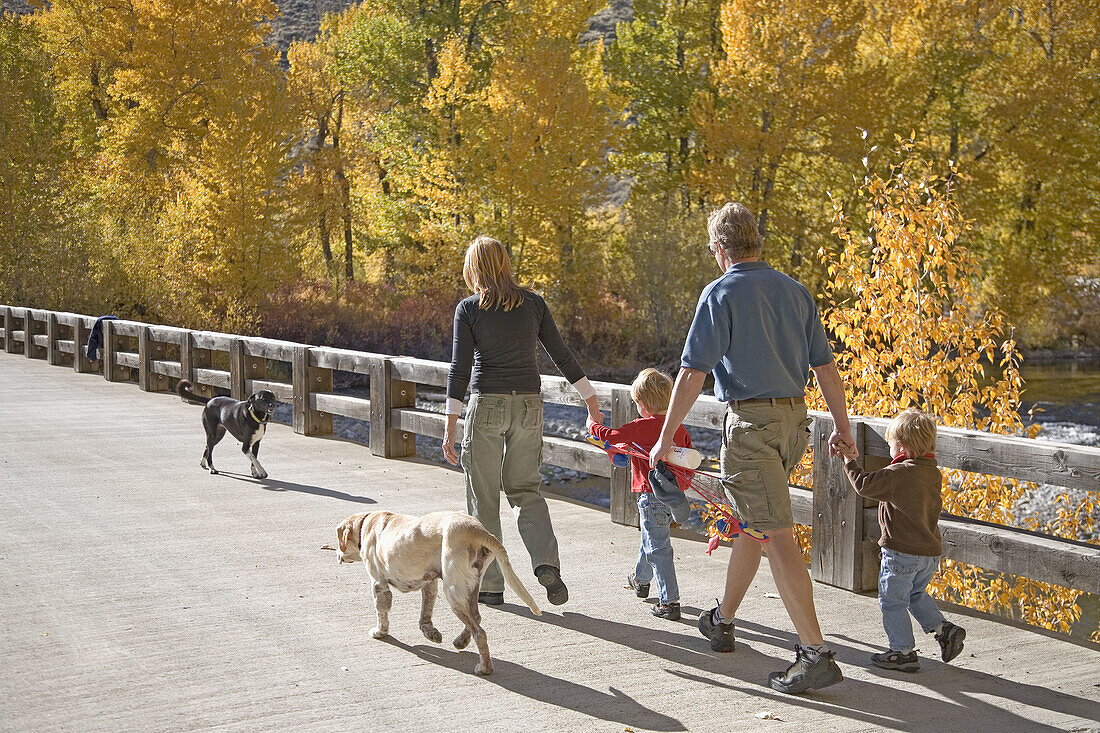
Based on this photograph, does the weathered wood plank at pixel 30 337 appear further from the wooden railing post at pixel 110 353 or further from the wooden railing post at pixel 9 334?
the wooden railing post at pixel 110 353

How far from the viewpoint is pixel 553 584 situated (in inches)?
233

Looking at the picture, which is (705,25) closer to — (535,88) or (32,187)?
(535,88)

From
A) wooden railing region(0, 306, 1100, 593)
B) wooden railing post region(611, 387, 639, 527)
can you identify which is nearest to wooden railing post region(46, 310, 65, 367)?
wooden railing region(0, 306, 1100, 593)

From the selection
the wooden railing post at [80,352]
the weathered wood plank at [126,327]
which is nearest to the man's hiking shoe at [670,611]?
the weathered wood plank at [126,327]

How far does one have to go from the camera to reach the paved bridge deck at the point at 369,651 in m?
4.67

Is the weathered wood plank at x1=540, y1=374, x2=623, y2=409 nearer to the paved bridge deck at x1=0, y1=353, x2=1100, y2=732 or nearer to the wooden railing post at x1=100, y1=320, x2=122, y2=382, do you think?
the paved bridge deck at x1=0, y1=353, x2=1100, y2=732

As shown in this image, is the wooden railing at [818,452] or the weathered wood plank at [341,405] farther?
the weathered wood plank at [341,405]

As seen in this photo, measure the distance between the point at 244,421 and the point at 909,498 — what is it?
6.56 meters

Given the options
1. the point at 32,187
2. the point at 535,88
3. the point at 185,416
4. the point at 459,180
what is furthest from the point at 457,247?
the point at 185,416

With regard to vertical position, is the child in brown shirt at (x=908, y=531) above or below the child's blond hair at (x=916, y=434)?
below

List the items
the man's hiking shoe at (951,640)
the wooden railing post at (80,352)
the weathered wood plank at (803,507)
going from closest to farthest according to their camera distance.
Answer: the man's hiking shoe at (951,640)
the weathered wood plank at (803,507)
the wooden railing post at (80,352)

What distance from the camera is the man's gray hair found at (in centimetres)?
503

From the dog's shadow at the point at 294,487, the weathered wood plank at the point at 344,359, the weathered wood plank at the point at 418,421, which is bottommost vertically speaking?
the dog's shadow at the point at 294,487

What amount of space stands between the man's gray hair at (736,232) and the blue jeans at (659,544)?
5.06 ft
